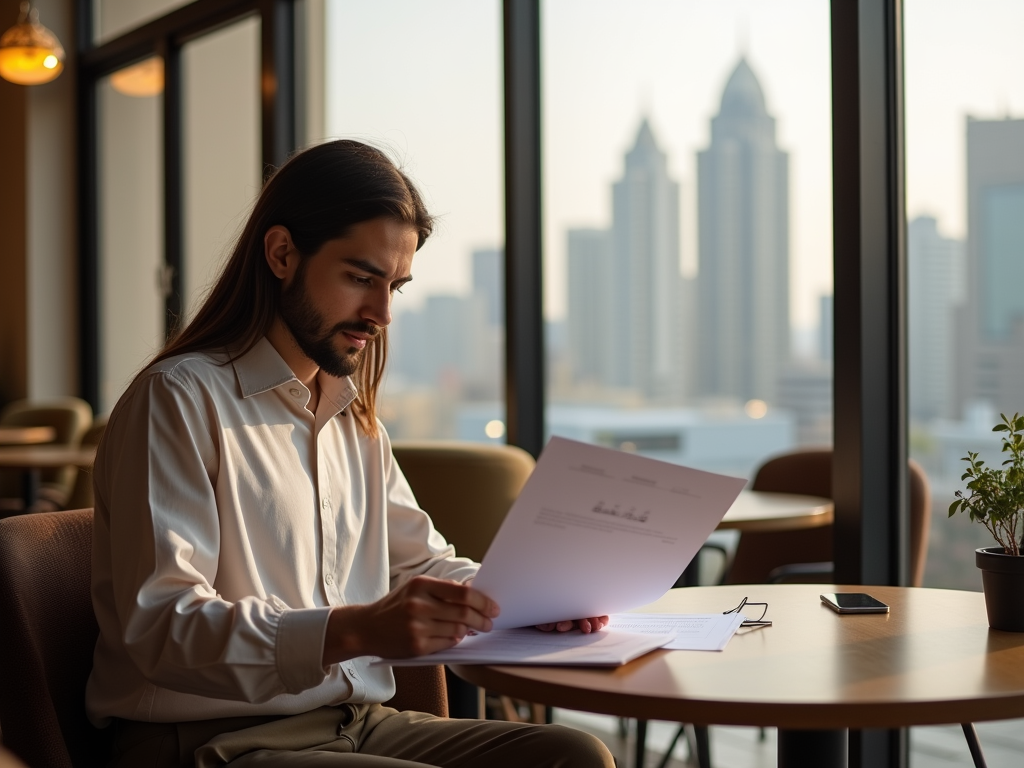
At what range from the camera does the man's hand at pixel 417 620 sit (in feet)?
3.76

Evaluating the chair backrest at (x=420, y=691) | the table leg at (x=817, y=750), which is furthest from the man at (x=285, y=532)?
the table leg at (x=817, y=750)

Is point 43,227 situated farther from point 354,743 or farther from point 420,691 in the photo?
point 354,743

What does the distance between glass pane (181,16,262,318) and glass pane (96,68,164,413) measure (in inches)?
8.9

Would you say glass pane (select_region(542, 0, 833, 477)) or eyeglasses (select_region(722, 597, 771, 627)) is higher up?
glass pane (select_region(542, 0, 833, 477))

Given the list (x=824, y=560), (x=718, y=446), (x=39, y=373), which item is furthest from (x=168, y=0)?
(x=824, y=560)

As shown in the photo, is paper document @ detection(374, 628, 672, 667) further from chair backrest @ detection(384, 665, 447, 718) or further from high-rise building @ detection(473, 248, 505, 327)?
high-rise building @ detection(473, 248, 505, 327)

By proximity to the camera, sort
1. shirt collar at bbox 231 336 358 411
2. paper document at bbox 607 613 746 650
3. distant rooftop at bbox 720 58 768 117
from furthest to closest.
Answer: distant rooftop at bbox 720 58 768 117, shirt collar at bbox 231 336 358 411, paper document at bbox 607 613 746 650

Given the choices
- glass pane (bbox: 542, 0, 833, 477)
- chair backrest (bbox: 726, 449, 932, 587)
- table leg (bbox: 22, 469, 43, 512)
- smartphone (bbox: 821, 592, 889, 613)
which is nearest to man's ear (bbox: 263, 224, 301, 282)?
smartphone (bbox: 821, 592, 889, 613)

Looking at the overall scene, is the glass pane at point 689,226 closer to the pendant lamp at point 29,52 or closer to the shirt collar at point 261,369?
the shirt collar at point 261,369

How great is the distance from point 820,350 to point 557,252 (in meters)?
0.98

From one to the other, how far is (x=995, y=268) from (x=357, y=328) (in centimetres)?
156

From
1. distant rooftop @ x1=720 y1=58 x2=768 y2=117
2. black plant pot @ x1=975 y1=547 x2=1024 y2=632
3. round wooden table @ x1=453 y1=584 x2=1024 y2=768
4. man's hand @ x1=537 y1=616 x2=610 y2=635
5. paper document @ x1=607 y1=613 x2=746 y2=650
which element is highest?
distant rooftop @ x1=720 y1=58 x2=768 y2=117

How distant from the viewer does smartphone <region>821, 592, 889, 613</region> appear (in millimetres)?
1445

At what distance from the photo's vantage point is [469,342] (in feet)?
12.6
